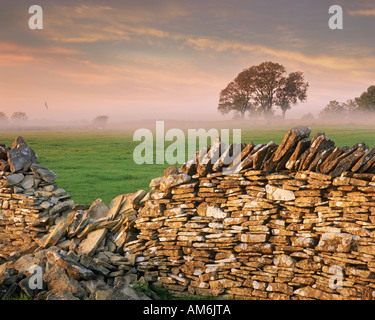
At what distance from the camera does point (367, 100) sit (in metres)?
42.6

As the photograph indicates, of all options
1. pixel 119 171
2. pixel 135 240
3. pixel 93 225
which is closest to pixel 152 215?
pixel 135 240

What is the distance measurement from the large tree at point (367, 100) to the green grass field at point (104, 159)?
6.05 metres

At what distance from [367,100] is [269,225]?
40.5m

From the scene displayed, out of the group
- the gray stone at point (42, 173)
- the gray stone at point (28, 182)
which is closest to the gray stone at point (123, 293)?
the gray stone at point (42, 173)

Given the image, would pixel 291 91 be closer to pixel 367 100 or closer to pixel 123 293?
pixel 367 100

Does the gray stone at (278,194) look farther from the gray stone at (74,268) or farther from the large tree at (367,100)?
the large tree at (367,100)

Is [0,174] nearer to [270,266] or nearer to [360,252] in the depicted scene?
[270,266]

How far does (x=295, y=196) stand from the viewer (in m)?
7.48

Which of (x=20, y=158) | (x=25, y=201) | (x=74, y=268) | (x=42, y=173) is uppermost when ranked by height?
(x=20, y=158)

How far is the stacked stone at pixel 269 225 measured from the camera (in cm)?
691

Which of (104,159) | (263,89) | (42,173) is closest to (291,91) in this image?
(263,89)

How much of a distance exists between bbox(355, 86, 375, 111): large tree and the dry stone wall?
38813mm

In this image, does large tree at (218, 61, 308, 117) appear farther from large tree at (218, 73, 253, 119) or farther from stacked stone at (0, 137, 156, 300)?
stacked stone at (0, 137, 156, 300)

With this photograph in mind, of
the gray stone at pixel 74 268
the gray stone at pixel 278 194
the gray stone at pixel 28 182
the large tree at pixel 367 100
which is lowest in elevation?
the gray stone at pixel 74 268
